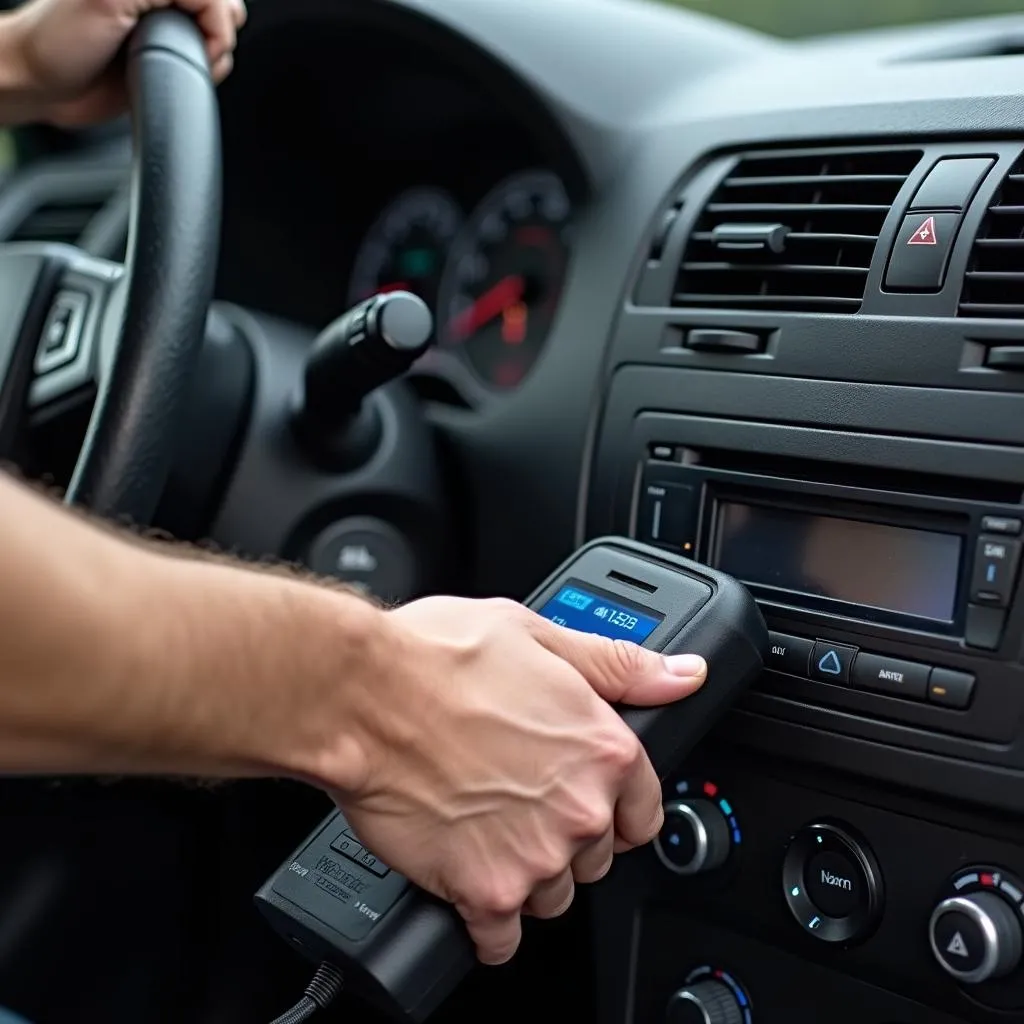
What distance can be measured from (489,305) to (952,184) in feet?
2.46

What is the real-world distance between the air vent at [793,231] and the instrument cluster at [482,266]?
0.40m

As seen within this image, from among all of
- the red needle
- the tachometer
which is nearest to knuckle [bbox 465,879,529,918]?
the red needle

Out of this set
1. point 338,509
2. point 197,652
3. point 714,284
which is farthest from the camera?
point 338,509

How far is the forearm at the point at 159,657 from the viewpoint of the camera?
594 mm

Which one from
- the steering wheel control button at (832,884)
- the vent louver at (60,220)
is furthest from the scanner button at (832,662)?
the vent louver at (60,220)

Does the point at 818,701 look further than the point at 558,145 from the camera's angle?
No

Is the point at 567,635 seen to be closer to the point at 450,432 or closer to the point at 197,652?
the point at 197,652

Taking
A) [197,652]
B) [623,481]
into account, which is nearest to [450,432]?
[623,481]

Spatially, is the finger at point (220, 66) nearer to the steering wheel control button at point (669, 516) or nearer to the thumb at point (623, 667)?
the steering wheel control button at point (669, 516)

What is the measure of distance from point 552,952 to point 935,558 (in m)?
0.59

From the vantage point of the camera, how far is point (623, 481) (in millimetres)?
1118

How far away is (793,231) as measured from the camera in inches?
41.0

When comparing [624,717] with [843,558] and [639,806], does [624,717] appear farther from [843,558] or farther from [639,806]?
[843,558]

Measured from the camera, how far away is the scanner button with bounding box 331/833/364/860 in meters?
0.88
